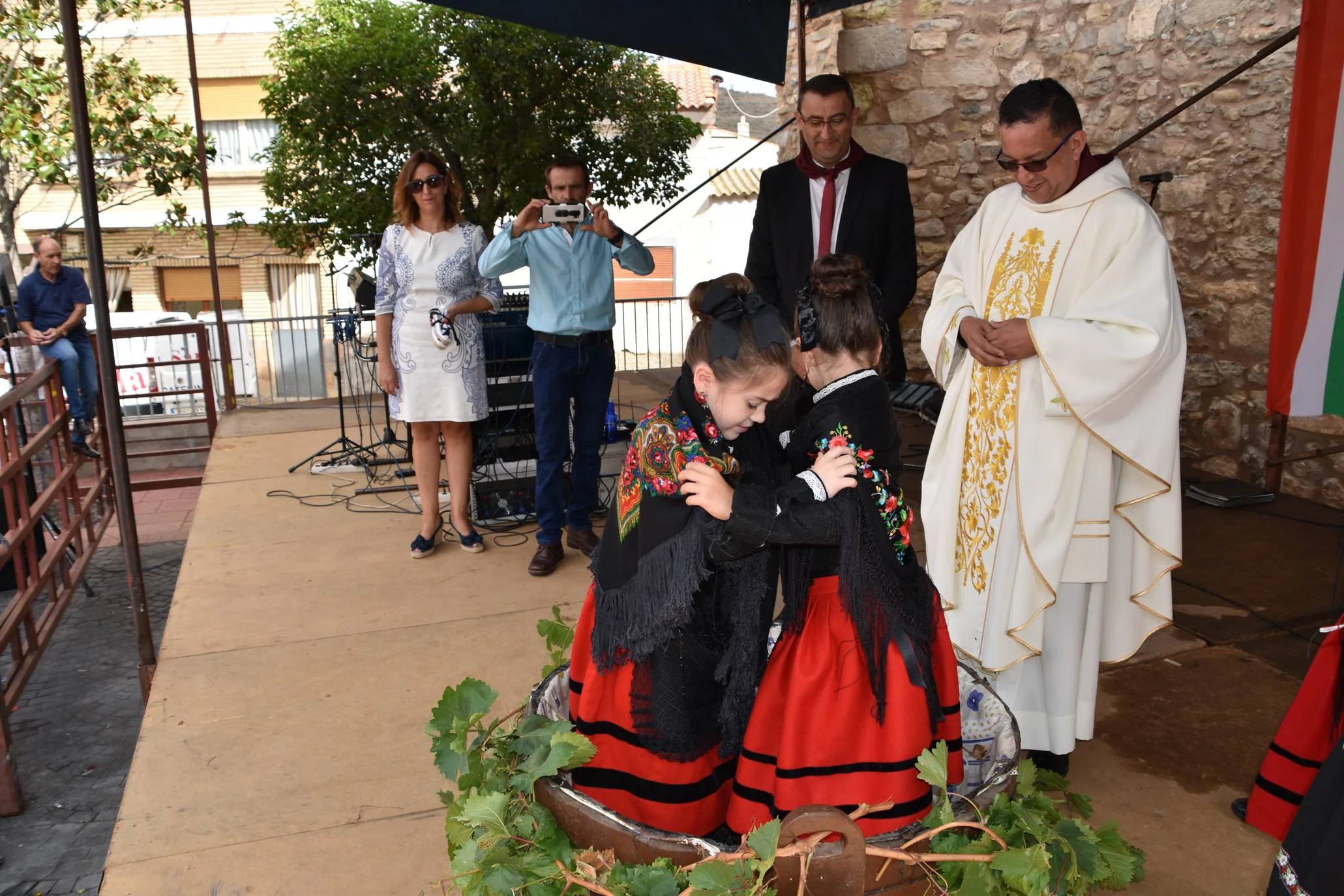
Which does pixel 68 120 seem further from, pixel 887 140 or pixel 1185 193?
pixel 1185 193

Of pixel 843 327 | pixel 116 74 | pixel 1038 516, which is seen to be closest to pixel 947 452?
pixel 1038 516

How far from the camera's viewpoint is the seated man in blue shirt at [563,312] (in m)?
4.25

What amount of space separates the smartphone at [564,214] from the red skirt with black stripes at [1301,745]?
9.69ft

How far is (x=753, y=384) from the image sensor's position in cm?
187

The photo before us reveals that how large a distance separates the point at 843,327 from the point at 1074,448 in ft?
3.10

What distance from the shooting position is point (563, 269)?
4.32 metres

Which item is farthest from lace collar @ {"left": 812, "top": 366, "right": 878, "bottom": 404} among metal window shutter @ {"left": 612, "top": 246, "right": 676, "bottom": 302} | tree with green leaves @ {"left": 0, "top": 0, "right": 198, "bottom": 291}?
metal window shutter @ {"left": 612, "top": 246, "right": 676, "bottom": 302}

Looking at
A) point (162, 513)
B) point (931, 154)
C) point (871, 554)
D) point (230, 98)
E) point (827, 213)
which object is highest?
point (230, 98)

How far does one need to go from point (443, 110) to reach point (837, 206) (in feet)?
23.4

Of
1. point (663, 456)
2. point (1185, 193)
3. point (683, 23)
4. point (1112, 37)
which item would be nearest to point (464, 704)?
point (663, 456)

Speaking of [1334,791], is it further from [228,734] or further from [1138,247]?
[228,734]

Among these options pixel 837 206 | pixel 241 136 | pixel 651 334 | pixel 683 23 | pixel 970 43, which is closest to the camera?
pixel 837 206

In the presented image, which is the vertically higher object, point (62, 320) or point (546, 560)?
point (62, 320)

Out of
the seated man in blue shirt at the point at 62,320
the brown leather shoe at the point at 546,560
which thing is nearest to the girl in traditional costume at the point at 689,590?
the brown leather shoe at the point at 546,560
